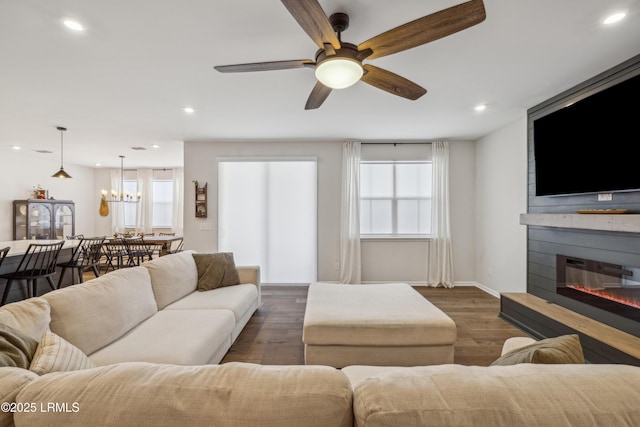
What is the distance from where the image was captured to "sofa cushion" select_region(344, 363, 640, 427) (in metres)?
0.63

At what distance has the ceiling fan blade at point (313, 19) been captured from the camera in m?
1.27

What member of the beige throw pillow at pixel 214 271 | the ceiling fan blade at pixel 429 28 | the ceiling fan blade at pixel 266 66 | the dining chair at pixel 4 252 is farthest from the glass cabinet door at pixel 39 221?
the ceiling fan blade at pixel 429 28

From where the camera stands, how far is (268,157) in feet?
15.6

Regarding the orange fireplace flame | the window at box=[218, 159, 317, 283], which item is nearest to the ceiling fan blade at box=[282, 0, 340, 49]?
the orange fireplace flame

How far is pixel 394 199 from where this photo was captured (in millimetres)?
4871

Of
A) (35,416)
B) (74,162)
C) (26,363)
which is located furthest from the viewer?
(74,162)

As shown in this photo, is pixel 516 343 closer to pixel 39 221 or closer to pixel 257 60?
pixel 257 60

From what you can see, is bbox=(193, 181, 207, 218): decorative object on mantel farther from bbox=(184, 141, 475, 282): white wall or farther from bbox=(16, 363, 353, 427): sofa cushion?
bbox=(16, 363, 353, 427): sofa cushion

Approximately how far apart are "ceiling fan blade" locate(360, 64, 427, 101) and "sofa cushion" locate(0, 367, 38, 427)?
2.07 m

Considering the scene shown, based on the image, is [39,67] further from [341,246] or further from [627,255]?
[627,255]

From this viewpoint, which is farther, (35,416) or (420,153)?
(420,153)

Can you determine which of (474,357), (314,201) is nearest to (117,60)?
(314,201)

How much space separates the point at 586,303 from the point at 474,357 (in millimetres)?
1296

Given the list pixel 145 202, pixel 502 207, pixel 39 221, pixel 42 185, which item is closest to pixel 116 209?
pixel 145 202
